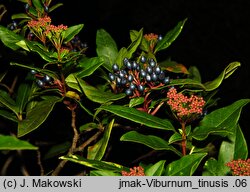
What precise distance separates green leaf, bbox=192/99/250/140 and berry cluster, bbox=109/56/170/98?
0.23 metres

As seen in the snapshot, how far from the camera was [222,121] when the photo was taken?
5.37 feet

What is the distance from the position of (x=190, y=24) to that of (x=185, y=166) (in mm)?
5199

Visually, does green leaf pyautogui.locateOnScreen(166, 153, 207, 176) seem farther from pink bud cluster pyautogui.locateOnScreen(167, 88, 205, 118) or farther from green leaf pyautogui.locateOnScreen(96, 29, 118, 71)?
green leaf pyautogui.locateOnScreen(96, 29, 118, 71)

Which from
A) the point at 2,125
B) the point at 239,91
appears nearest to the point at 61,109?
the point at 2,125

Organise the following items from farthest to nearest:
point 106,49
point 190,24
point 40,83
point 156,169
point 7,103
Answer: point 190,24 → point 106,49 → point 7,103 → point 40,83 → point 156,169

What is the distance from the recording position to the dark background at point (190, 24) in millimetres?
5758

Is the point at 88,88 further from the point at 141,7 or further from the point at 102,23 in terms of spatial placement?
the point at 141,7

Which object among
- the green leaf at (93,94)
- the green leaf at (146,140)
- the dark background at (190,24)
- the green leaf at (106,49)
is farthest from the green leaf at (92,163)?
the dark background at (190,24)

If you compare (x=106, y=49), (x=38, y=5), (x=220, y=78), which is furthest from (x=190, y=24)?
(x=220, y=78)

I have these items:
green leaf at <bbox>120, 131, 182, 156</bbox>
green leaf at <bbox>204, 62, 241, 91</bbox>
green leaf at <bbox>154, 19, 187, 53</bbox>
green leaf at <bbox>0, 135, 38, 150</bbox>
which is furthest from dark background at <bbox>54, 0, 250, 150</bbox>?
green leaf at <bbox>0, 135, 38, 150</bbox>

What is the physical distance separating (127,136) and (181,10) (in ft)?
17.0

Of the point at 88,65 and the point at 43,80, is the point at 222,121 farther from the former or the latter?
the point at 43,80

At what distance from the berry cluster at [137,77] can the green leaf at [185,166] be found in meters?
0.35

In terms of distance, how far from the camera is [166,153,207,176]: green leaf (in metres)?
1.33
